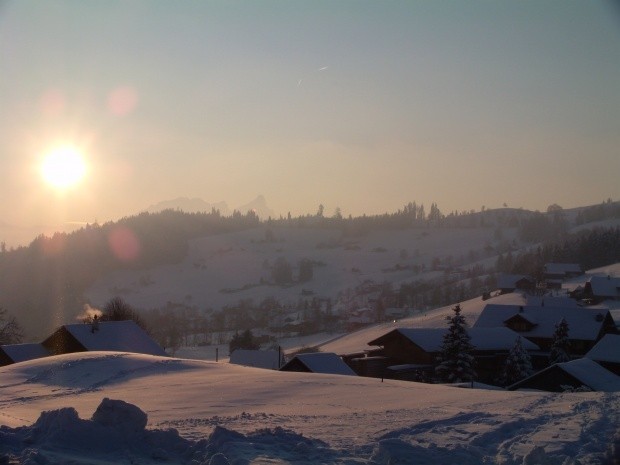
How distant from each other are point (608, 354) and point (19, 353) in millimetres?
36202

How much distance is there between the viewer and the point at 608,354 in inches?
1687

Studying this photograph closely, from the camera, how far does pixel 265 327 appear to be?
11812 cm

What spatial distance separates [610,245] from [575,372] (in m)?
107

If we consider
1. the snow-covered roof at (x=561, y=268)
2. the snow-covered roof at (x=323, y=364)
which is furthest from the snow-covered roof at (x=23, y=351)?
the snow-covered roof at (x=561, y=268)

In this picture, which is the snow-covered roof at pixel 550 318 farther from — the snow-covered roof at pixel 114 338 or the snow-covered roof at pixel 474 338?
the snow-covered roof at pixel 114 338

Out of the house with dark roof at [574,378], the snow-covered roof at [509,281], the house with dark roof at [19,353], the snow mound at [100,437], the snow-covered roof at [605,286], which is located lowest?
the house with dark roof at [574,378]

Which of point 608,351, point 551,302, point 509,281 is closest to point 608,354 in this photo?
point 608,351

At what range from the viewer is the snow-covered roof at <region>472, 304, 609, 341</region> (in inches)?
2290

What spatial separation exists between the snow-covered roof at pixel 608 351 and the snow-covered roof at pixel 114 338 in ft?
89.1

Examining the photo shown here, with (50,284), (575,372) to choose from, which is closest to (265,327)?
(50,284)

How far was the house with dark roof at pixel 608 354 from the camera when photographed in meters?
42.2

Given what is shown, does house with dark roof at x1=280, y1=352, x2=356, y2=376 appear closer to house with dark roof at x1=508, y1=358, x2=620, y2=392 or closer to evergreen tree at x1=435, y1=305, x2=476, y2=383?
evergreen tree at x1=435, y1=305, x2=476, y2=383

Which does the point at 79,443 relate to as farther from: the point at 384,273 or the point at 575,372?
the point at 384,273

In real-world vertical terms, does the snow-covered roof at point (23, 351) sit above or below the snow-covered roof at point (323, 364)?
above
